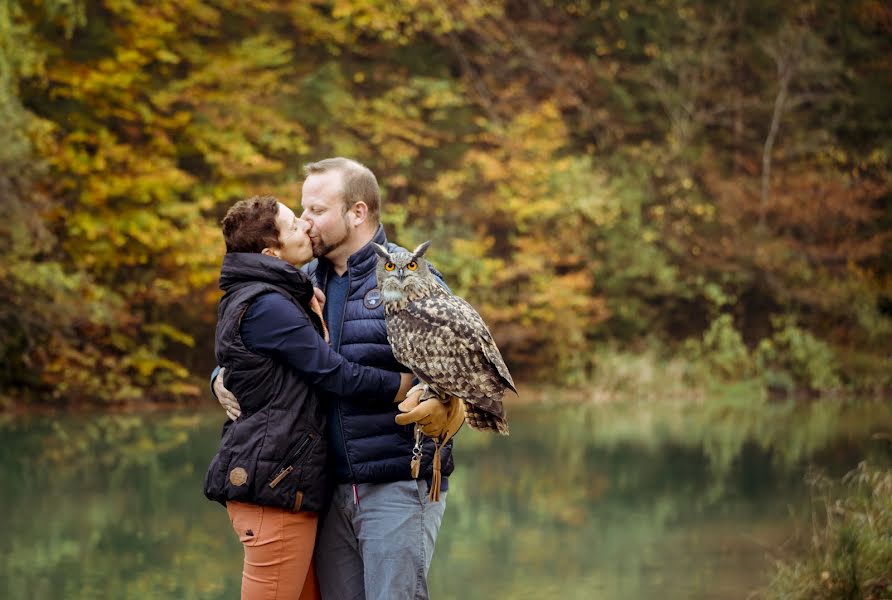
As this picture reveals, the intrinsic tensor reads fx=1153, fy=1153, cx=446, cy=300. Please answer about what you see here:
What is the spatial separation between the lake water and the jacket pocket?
8.91 feet

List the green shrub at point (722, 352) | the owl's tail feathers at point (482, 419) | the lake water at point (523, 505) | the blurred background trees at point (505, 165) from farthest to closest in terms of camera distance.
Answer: the green shrub at point (722, 352) → the blurred background trees at point (505, 165) → the lake water at point (523, 505) → the owl's tail feathers at point (482, 419)

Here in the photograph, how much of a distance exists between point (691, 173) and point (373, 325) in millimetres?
13082

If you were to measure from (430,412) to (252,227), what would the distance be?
0.68 metres

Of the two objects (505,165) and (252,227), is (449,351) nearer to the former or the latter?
(252,227)

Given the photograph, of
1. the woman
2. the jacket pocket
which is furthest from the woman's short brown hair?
the jacket pocket

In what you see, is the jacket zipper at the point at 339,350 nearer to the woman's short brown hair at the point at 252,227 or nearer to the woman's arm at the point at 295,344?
the woman's arm at the point at 295,344

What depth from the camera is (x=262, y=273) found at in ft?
9.77

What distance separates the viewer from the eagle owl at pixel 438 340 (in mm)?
3018

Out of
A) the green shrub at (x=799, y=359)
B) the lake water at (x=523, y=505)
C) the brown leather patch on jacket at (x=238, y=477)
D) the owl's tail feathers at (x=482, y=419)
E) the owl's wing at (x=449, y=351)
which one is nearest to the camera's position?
the brown leather patch on jacket at (x=238, y=477)

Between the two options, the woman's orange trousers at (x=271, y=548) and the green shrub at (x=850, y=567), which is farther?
the green shrub at (x=850, y=567)

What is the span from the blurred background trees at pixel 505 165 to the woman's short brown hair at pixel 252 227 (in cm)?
790

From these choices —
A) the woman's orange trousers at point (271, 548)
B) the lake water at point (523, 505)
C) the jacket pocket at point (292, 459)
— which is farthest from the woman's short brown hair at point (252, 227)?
the lake water at point (523, 505)

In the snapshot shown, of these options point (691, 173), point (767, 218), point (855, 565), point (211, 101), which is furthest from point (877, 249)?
point (855, 565)

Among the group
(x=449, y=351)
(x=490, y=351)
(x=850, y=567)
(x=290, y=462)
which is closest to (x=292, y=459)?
(x=290, y=462)
